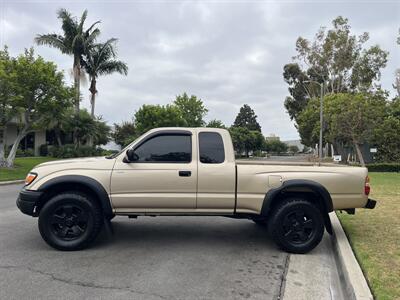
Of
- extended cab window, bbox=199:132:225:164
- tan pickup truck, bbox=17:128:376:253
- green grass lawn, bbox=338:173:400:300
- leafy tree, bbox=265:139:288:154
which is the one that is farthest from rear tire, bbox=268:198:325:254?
leafy tree, bbox=265:139:288:154

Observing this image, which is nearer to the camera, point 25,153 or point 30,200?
point 30,200

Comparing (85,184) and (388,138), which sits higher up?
(388,138)

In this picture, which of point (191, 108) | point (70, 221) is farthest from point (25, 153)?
point (70, 221)

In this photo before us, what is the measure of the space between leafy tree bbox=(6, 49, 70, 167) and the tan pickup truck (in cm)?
1599

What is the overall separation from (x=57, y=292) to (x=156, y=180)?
2.19 m

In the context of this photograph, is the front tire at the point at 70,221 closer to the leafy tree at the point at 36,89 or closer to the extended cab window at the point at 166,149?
the extended cab window at the point at 166,149

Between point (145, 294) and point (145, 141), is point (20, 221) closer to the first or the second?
point (145, 141)

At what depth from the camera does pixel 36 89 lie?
69.1 ft

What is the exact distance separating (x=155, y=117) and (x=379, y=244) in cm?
3522

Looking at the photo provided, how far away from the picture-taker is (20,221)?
8305 millimetres

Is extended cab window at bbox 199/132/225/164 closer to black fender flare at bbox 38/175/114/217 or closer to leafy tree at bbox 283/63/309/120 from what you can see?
black fender flare at bbox 38/175/114/217

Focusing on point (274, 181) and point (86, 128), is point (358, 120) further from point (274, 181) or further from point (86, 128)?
point (274, 181)

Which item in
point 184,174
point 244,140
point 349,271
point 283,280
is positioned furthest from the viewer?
point 244,140

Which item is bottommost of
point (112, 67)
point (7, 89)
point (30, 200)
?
point (30, 200)
